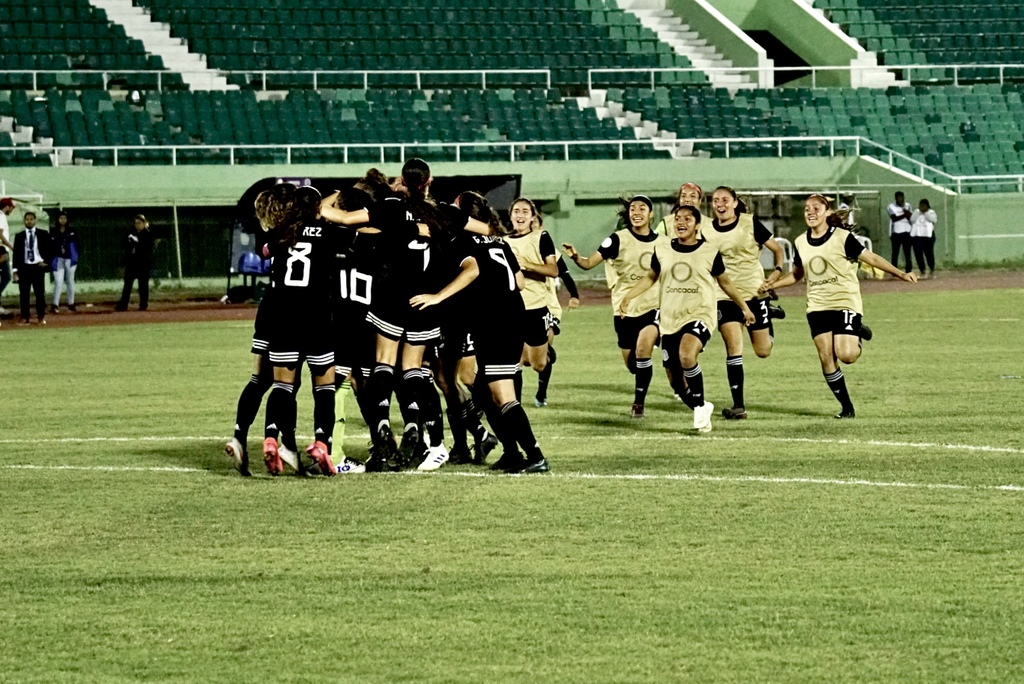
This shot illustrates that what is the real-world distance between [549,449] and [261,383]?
247 cm

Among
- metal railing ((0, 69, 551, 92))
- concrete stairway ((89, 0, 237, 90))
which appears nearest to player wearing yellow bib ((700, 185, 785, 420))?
metal railing ((0, 69, 551, 92))

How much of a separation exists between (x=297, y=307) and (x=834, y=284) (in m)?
5.68

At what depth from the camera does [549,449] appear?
1271 centimetres

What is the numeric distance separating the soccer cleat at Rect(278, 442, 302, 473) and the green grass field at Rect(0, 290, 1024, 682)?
16 centimetres

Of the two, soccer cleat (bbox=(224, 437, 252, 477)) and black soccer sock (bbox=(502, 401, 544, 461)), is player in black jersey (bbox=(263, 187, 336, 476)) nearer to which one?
soccer cleat (bbox=(224, 437, 252, 477))

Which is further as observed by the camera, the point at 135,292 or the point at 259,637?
the point at 135,292

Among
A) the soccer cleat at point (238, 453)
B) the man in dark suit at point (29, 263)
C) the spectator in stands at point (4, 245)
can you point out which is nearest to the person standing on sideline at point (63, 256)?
the spectator in stands at point (4, 245)

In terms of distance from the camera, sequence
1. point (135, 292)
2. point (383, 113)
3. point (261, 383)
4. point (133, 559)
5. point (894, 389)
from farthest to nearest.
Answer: point (383, 113)
point (135, 292)
point (894, 389)
point (261, 383)
point (133, 559)

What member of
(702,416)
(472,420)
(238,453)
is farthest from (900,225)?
(238,453)

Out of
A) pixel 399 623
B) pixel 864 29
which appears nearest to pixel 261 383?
pixel 399 623

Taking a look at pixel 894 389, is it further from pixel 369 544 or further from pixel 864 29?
pixel 864 29

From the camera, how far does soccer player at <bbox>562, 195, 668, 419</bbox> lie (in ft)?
49.9

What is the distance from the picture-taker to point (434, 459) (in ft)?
38.2

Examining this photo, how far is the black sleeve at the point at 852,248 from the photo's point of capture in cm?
1467
